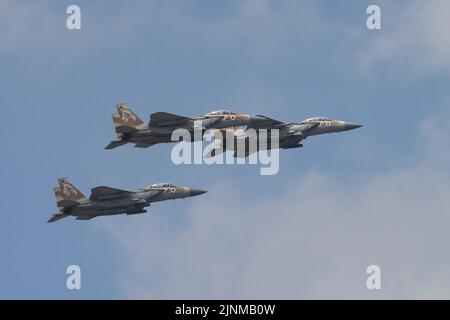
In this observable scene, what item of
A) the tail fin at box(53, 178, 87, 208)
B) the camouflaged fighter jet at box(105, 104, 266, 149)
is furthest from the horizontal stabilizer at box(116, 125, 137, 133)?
the tail fin at box(53, 178, 87, 208)

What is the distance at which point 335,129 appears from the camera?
5969 inches

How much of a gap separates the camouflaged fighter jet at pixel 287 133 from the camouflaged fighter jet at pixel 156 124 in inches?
152

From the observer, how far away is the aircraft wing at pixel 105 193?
144 m

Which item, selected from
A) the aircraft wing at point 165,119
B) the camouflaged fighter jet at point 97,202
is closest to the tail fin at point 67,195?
the camouflaged fighter jet at point 97,202

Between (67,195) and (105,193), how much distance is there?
14.2 feet

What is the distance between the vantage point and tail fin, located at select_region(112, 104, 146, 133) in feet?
471

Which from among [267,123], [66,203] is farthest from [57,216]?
[267,123]

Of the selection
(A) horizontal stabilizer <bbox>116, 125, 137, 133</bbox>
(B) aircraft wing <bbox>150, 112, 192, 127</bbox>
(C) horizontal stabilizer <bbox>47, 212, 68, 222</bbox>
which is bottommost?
(C) horizontal stabilizer <bbox>47, 212, 68, 222</bbox>

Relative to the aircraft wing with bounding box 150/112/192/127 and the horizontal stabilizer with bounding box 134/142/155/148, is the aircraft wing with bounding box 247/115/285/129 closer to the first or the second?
the aircraft wing with bounding box 150/112/192/127
